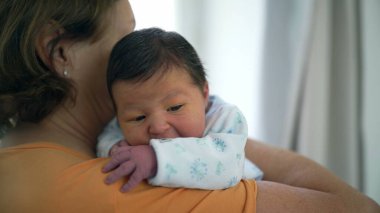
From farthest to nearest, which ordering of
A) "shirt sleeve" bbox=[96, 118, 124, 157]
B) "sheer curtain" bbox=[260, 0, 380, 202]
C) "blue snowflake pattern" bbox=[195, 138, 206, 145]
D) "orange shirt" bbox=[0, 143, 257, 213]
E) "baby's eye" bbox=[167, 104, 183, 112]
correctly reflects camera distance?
1. "sheer curtain" bbox=[260, 0, 380, 202]
2. "shirt sleeve" bbox=[96, 118, 124, 157]
3. "baby's eye" bbox=[167, 104, 183, 112]
4. "blue snowflake pattern" bbox=[195, 138, 206, 145]
5. "orange shirt" bbox=[0, 143, 257, 213]

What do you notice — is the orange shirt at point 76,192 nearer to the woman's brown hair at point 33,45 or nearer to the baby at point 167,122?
the baby at point 167,122

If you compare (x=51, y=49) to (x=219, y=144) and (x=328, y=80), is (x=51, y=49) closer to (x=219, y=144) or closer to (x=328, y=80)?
(x=219, y=144)

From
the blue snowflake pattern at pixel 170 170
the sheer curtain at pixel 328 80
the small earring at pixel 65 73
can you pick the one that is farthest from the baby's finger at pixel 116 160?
the sheer curtain at pixel 328 80

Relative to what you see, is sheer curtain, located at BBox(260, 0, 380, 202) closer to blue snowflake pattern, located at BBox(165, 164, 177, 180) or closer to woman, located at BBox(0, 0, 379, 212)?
woman, located at BBox(0, 0, 379, 212)

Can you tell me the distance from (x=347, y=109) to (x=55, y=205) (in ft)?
4.85

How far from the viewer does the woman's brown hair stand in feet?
2.98

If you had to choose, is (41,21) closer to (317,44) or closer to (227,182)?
(227,182)

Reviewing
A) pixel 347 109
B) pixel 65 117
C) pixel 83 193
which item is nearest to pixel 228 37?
pixel 347 109

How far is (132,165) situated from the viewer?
0.79 meters

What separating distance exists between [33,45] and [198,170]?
1.82 feet

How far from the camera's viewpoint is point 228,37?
5.73 feet

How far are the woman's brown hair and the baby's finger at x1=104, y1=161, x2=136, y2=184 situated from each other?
331mm

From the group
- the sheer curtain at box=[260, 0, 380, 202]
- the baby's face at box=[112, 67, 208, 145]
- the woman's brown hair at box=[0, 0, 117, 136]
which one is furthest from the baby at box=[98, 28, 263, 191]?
the sheer curtain at box=[260, 0, 380, 202]

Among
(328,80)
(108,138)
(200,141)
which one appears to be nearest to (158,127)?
(200,141)
